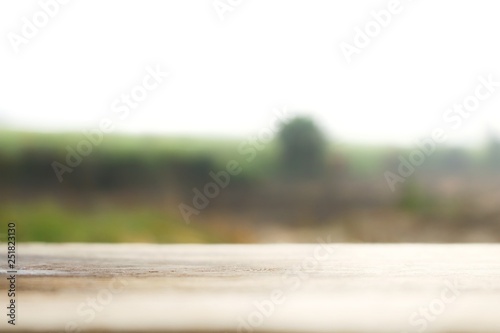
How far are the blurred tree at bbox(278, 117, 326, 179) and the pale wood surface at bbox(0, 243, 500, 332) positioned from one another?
4.67 metres

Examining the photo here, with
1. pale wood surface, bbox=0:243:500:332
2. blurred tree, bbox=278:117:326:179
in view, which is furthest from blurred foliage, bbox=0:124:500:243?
pale wood surface, bbox=0:243:500:332

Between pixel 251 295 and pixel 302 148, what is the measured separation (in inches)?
282

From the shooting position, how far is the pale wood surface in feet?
9.85

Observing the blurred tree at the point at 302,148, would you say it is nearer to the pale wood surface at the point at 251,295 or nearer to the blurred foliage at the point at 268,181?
the blurred foliage at the point at 268,181

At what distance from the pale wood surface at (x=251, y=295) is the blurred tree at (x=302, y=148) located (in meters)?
4.67

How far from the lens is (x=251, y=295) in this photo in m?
3.86

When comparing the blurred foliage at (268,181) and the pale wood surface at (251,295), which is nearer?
the pale wood surface at (251,295)

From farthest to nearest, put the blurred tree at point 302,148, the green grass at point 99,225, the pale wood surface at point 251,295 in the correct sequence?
the blurred tree at point 302,148
the green grass at point 99,225
the pale wood surface at point 251,295

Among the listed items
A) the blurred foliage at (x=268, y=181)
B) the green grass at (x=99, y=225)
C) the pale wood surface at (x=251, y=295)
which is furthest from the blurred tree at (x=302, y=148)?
the pale wood surface at (x=251, y=295)

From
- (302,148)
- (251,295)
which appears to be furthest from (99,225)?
(251,295)

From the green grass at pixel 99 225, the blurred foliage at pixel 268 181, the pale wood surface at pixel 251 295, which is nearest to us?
the pale wood surface at pixel 251 295

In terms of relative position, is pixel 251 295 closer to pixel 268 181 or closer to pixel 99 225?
pixel 99 225

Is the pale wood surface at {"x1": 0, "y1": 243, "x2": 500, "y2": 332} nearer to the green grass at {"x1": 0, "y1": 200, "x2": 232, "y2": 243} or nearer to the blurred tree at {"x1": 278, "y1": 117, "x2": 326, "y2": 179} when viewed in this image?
the green grass at {"x1": 0, "y1": 200, "x2": 232, "y2": 243}

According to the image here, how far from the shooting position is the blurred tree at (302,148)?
10812 millimetres
